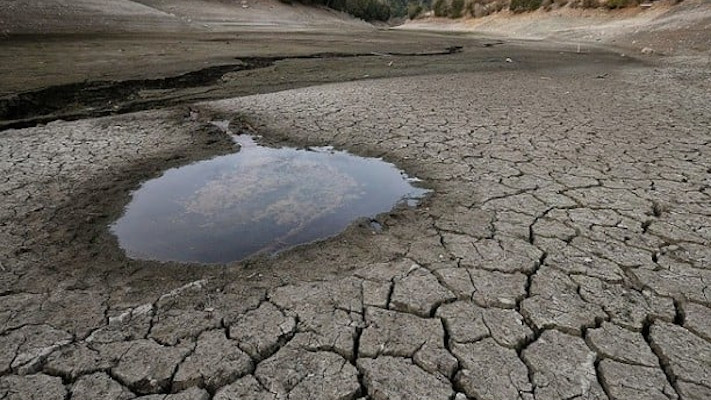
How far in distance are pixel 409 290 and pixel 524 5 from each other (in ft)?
119

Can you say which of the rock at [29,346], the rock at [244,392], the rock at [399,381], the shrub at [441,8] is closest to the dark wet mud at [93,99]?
the rock at [29,346]

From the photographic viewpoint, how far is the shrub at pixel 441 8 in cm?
4506

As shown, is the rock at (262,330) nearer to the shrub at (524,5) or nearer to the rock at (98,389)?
the rock at (98,389)

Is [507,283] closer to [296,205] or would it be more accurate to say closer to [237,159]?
[296,205]

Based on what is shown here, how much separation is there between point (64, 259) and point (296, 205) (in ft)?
5.01

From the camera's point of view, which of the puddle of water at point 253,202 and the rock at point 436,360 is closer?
the rock at point 436,360

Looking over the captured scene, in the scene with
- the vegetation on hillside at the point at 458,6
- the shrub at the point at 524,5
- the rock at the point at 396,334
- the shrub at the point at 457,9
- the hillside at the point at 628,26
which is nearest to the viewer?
the rock at the point at 396,334

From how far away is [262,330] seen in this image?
202 cm

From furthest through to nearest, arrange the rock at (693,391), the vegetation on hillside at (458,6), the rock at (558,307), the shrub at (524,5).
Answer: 1. the shrub at (524,5)
2. the vegetation on hillside at (458,6)
3. the rock at (558,307)
4. the rock at (693,391)

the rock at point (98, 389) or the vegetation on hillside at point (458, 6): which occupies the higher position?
the vegetation on hillside at point (458, 6)

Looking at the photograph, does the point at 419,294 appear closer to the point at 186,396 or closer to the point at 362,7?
the point at 186,396

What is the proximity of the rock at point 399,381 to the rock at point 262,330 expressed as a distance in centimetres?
39

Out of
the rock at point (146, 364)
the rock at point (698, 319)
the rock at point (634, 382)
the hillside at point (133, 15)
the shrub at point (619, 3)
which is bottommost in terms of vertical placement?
the rock at point (146, 364)

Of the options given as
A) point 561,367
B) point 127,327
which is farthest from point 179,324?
point 561,367
